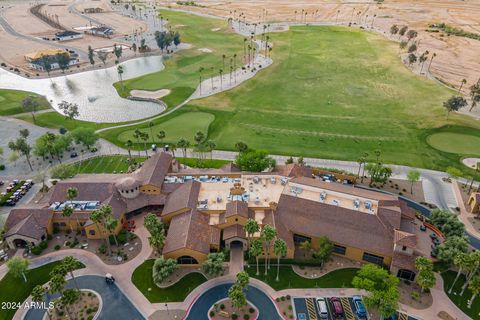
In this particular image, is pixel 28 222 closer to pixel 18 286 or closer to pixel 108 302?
pixel 18 286

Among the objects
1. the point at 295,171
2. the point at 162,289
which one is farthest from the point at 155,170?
the point at 295,171

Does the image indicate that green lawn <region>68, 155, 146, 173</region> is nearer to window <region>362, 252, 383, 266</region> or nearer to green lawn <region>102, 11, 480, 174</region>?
green lawn <region>102, 11, 480, 174</region>

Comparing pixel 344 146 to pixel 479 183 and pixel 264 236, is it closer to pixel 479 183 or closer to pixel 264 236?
pixel 479 183

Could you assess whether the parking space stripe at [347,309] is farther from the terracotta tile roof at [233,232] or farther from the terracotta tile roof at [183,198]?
the terracotta tile roof at [183,198]

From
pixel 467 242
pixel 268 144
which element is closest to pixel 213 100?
pixel 268 144

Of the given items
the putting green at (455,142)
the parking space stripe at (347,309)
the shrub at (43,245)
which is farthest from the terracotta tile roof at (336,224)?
the putting green at (455,142)

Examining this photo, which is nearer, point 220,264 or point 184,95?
point 220,264

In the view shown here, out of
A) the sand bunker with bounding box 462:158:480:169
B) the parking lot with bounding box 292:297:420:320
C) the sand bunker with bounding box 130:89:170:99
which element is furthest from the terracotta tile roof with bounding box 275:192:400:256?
the sand bunker with bounding box 130:89:170:99
